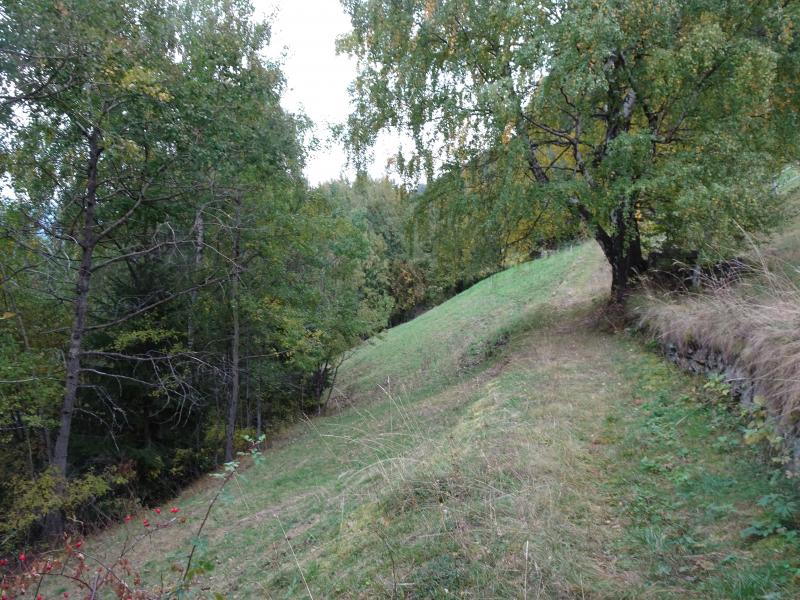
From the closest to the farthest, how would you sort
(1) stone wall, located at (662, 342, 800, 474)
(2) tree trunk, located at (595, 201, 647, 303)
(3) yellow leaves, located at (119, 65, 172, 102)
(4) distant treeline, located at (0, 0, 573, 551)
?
(1) stone wall, located at (662, 342, 800, 474)
(3) yellow leaves, located at (119, 65, 172, 102)
(4) distant treeline, located at (0, 0, 573, 551)
(2) tree trunk, located at (595, 201, 647, 303)

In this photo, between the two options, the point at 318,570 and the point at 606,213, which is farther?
the point at 606,213

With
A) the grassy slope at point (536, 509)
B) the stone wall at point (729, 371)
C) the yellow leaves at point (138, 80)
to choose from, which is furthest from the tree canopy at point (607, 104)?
the yellow leaves at point (138, 80)

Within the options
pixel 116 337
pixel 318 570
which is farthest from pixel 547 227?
pixel 116 337

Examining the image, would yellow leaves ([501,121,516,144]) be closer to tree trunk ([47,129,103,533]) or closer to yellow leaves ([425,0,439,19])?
yellow leaves ([425,0,439,19])

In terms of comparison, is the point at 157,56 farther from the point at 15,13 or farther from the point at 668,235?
the point at 668,235

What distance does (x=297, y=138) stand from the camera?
12.2 m

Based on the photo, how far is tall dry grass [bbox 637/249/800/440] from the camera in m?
3.56

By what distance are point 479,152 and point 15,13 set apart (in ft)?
25.1

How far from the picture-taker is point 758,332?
169 inches

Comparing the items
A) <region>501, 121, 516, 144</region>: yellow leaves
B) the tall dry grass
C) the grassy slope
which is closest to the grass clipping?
the tall dry grass

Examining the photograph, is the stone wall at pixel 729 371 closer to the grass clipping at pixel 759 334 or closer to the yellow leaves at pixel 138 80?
the grass clipping at pixel 759 334

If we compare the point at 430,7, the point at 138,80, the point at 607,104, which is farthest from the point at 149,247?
the point at 607,104

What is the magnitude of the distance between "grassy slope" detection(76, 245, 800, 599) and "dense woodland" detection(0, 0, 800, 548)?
9.14 feet

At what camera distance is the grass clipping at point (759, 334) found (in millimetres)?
3559
